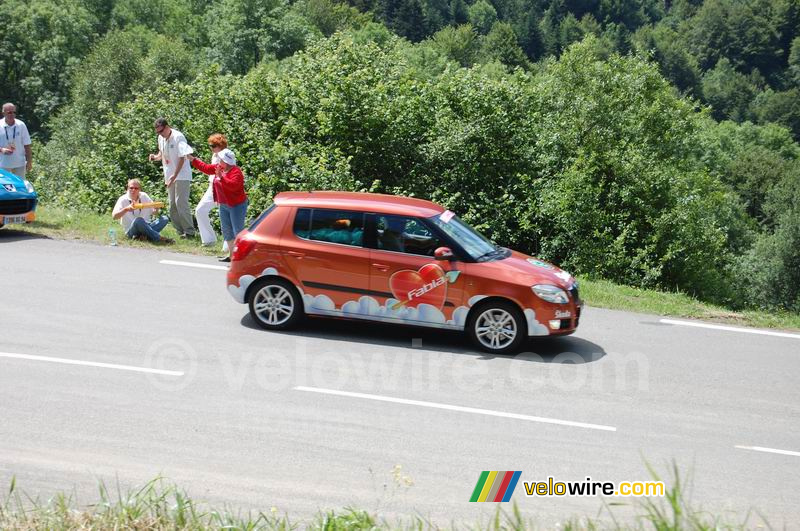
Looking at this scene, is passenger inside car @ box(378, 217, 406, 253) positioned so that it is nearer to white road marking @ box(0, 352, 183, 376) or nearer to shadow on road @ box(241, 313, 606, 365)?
shadow on road @ box(241, 313, 606, 365)

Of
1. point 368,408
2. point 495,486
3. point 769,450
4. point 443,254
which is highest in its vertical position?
point 443,254

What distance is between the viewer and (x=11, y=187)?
1595cm

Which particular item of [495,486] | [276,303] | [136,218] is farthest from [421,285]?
[136,218]

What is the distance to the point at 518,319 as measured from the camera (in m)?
11.3

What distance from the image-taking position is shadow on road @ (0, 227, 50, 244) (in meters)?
15.9

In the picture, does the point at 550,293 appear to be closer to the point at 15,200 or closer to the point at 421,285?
the point at 421,285

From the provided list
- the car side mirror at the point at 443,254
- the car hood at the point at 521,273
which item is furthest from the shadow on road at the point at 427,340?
the car side mirror at the point at 443,254

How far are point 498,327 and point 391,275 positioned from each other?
4.84ft

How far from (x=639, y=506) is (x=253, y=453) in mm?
3348

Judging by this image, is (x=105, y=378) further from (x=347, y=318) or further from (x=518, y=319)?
(x=518, y=319)

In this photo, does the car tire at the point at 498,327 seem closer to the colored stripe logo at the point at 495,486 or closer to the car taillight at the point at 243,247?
the car taillight at the point at 243,247

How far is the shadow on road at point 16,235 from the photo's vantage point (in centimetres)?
1590

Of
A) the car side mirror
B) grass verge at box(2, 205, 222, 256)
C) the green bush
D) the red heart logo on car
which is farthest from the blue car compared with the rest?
the car side mirror

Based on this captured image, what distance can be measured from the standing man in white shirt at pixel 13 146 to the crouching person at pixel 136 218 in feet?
8.32
